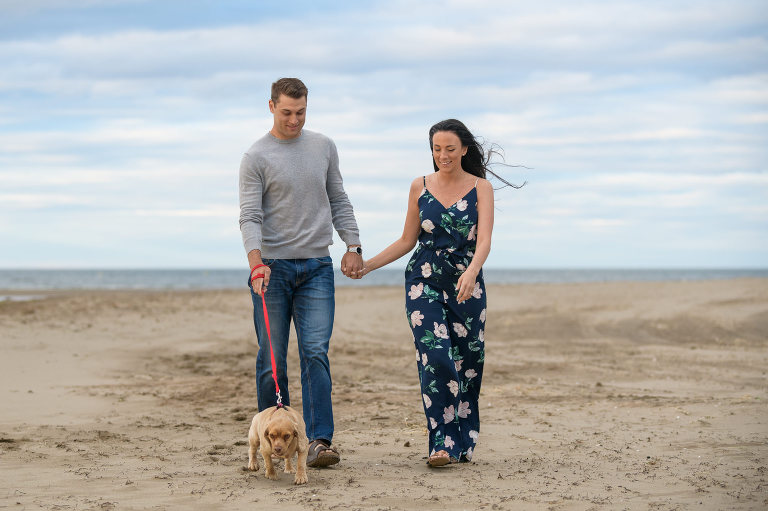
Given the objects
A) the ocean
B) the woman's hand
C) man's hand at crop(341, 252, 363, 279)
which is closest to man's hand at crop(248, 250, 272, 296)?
man's hand at crop(341, 252, 363, 279)

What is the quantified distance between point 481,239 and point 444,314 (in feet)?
1.71

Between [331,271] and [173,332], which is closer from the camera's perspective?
[331,271]

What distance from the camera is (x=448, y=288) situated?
5.09 metres

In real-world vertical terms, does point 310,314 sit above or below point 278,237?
below

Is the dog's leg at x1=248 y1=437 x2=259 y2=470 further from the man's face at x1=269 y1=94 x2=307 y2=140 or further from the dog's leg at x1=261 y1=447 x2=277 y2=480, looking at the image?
the man's face at x1=269 y1=94 x2=307 y2=140

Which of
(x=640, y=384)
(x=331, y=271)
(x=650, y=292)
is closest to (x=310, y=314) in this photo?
(x=331, y=271)

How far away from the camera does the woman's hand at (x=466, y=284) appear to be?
4.75m

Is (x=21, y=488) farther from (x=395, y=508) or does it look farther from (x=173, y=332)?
(x=173, y=332)

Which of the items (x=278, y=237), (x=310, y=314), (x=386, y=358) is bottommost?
(x=386, y=358)

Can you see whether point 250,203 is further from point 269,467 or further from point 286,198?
point 269,467

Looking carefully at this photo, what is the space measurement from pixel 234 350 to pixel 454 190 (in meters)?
8.17

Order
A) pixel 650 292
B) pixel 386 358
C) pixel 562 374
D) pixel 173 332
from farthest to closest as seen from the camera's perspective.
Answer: pixel 650 292
pixel 173 332
pixel 386 358
pixel 562 374

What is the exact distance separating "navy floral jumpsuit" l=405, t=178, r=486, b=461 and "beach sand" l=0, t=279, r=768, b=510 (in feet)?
1.09

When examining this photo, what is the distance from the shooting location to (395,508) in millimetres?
4027
